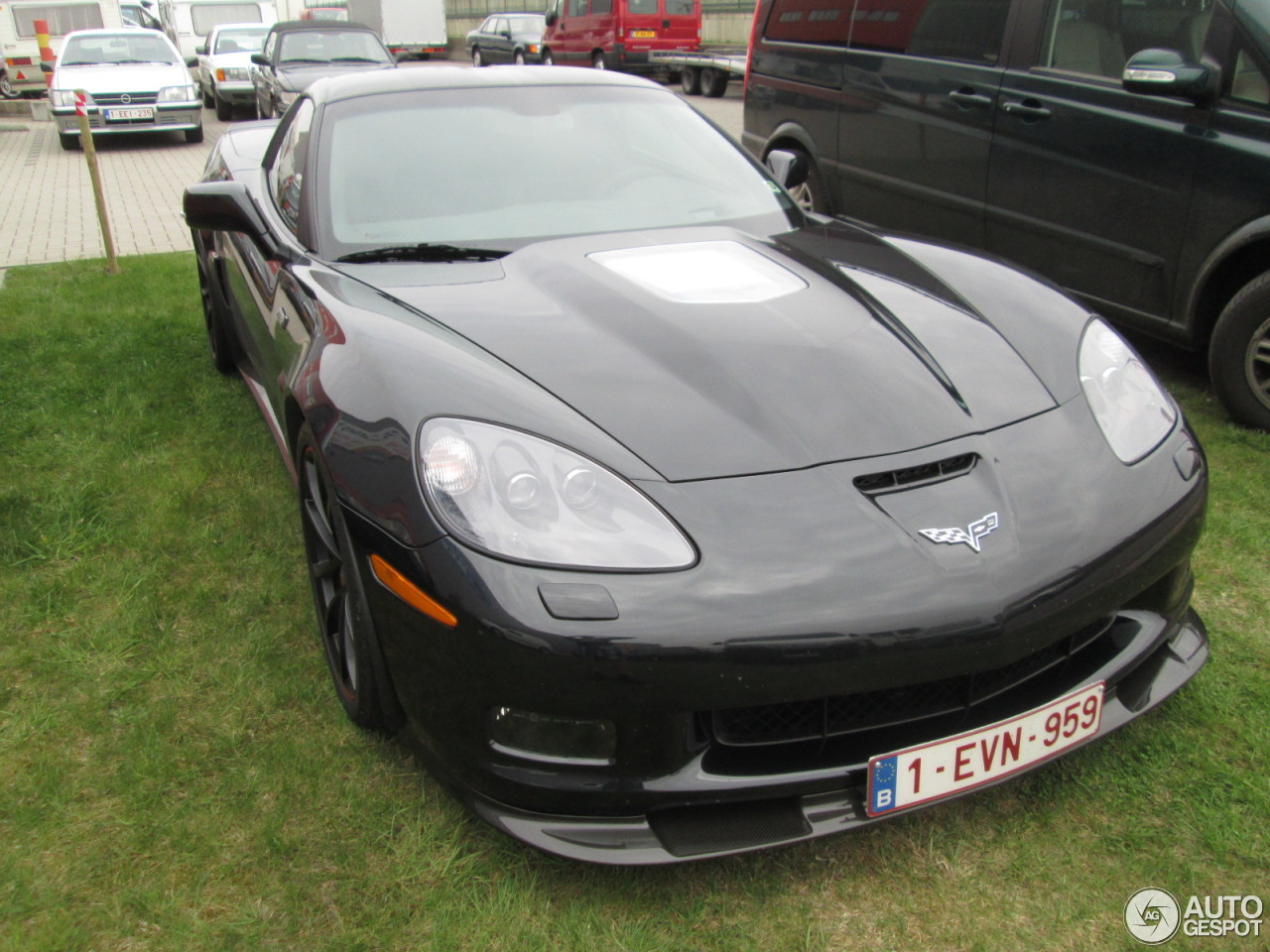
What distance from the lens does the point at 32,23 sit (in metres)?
19.3

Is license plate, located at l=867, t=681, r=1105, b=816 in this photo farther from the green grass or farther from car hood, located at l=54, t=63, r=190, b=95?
car hood, located at l=54, t=63, r=190, b=95

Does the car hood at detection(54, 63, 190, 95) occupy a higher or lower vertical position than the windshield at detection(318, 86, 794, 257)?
lower

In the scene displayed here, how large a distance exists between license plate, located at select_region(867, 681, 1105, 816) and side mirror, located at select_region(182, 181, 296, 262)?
2.11 metres

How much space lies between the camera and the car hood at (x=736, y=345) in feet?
6.41

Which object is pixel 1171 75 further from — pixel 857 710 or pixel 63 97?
pixel 63 97

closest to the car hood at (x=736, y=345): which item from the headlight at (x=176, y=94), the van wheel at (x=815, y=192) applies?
the van wheel at (x=815, y=192)

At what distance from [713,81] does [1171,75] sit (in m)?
15.7

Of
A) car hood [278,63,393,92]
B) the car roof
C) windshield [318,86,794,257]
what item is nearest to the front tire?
windshield [318,86,794,257]

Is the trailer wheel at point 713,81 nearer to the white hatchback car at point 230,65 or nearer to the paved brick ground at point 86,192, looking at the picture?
the paved brick ground at point 86,192

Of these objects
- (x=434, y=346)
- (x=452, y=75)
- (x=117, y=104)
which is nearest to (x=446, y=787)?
(x=434, y=346)

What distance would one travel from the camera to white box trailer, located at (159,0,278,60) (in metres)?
21.0

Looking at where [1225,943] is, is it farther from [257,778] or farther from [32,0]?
[32,0]

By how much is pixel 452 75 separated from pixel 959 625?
2420mm

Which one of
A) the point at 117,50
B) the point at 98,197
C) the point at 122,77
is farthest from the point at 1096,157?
the point at 117,50
